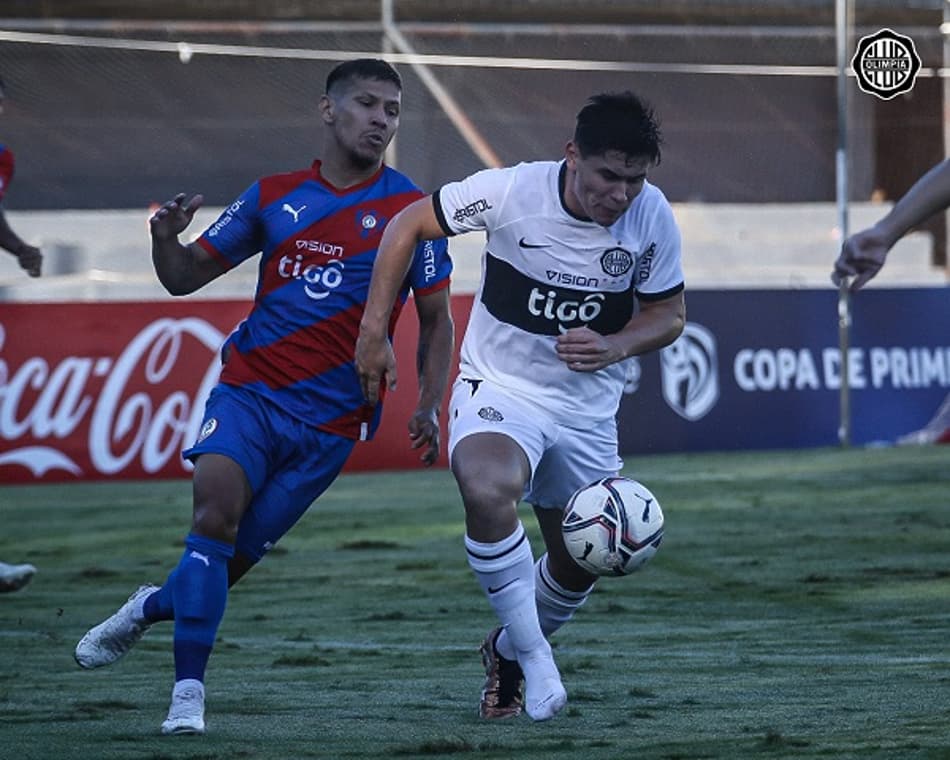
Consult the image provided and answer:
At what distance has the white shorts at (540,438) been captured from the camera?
6.07 meters

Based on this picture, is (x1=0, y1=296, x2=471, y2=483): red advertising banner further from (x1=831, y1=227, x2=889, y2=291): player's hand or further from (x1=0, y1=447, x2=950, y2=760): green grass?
(x1=831, y1=227, x2=889, y2=291): player's hand

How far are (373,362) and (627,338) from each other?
80 centimetres

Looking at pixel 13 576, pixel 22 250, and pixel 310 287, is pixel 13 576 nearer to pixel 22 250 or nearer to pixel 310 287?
pixel 22 250

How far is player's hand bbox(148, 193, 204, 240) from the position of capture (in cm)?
616

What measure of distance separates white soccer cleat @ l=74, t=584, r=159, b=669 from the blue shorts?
39cm

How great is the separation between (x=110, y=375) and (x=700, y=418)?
212 inches

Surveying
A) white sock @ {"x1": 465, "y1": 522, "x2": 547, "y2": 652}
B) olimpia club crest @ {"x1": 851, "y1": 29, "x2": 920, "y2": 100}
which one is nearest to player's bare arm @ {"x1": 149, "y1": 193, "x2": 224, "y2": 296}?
white sock @ {"x1": 465, "y1": 522, "x2": 547, "y2": 652}

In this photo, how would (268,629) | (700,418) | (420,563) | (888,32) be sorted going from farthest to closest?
(888,32), (700,418), (420,563), (268,629)

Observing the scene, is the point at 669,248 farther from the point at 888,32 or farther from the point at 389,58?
the point at 888,32

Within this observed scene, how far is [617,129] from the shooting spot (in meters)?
5.75

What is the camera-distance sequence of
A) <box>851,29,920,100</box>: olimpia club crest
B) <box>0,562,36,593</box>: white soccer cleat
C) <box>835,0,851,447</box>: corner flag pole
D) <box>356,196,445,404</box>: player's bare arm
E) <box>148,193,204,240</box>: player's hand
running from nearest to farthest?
<box>356,196,445,404</box>: player's bare arm
<box>148,193,204,240</box>: player's hand
<box>0,562,36,593</box>: white soccer cleat
<box>835,0,851,447</box>: corner flag pole
<box>851,29,920,100</box>: olimpia club crest

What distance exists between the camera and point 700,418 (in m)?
17.5

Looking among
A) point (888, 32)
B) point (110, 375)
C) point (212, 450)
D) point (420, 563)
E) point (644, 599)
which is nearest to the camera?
point (212, 450)

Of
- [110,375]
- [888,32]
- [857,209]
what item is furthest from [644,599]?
[857,209]
